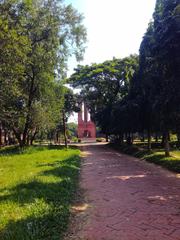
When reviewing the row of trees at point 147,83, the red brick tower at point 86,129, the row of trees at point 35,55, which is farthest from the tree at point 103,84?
the red brick tower at point 86,129

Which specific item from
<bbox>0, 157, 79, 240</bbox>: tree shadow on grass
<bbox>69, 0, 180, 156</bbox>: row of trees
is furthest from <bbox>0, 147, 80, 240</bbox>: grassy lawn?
<bbox>69, 0, 180, 156</bbox>: row of trees

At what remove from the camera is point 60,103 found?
32.3 m

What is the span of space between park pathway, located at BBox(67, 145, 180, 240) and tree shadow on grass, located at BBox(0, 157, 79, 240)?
0.32m

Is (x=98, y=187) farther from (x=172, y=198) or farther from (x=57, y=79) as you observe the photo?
(x=57, y=79)

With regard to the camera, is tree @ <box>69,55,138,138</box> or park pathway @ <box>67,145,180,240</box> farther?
tree @ <box>69,55,138,138</box>

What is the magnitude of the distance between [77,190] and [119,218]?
3.76 m

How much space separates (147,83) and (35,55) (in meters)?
8.66

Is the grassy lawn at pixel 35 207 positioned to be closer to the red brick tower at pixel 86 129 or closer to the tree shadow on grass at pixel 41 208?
the tree shadow on grass at pixel 41 208

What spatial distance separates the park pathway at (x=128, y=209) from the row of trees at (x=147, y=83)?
387 cm

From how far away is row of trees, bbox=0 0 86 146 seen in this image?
17094 mm

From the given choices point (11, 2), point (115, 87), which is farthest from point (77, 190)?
point (115, 87)

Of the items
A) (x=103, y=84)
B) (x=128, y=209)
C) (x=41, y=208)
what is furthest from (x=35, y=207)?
(x=103, y=84)

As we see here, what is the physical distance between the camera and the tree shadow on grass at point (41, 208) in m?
5.96

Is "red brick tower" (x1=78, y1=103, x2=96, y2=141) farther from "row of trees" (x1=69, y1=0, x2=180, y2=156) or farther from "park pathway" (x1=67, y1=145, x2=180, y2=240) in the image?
"park pathway" (x1=67, y1=145, x2=180, y2=240)
